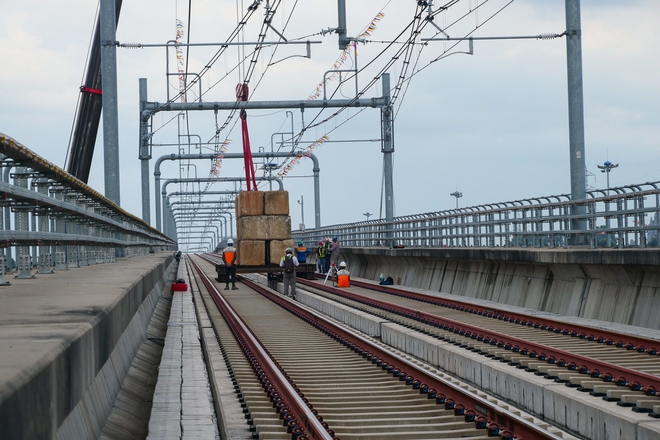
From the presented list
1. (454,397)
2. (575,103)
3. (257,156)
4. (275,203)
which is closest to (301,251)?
(275,203)

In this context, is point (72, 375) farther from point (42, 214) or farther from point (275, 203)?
point (275, 203)

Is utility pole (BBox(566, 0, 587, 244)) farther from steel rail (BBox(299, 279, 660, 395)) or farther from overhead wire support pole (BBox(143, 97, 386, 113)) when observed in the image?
overhead wire support pole (BBox(143, 97, 386, 113))

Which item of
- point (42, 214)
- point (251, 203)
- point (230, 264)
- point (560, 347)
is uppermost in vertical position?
point (251, 203)

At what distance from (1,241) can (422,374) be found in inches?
192

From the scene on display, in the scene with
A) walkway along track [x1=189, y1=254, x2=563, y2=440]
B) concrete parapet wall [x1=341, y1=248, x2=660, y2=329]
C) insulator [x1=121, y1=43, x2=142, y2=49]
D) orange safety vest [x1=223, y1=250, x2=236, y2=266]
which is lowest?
walkway along track [x1=189, y1=254, x2=563, y2=440]

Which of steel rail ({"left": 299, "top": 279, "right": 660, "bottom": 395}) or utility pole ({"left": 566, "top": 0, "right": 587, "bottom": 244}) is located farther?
utility pole ({"left": 566, "top": 0, "right": 587, "bottom": 244})

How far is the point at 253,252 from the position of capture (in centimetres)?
3672

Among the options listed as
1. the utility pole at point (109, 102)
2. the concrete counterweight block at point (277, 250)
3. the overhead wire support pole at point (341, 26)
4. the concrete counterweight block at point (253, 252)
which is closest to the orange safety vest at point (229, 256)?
the concrete counterweight block at point (253, 252)

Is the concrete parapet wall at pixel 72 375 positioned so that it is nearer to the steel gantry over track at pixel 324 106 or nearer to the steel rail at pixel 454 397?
the steel rail at pixel 454 397

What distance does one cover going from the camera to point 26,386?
128 inches

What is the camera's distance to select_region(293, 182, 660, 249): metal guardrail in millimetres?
15734

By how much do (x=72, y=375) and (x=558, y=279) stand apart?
1584cm

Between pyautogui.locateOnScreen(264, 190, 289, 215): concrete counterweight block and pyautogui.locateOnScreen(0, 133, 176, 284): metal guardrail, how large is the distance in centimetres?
1711

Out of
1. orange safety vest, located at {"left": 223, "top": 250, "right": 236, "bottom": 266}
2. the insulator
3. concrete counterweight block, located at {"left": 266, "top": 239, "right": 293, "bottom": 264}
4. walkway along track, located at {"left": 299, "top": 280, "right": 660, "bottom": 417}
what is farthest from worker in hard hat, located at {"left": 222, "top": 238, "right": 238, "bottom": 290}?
walkway along track, located at {"left": 299, "top": 280, "right": 660, "bottom": 417}
